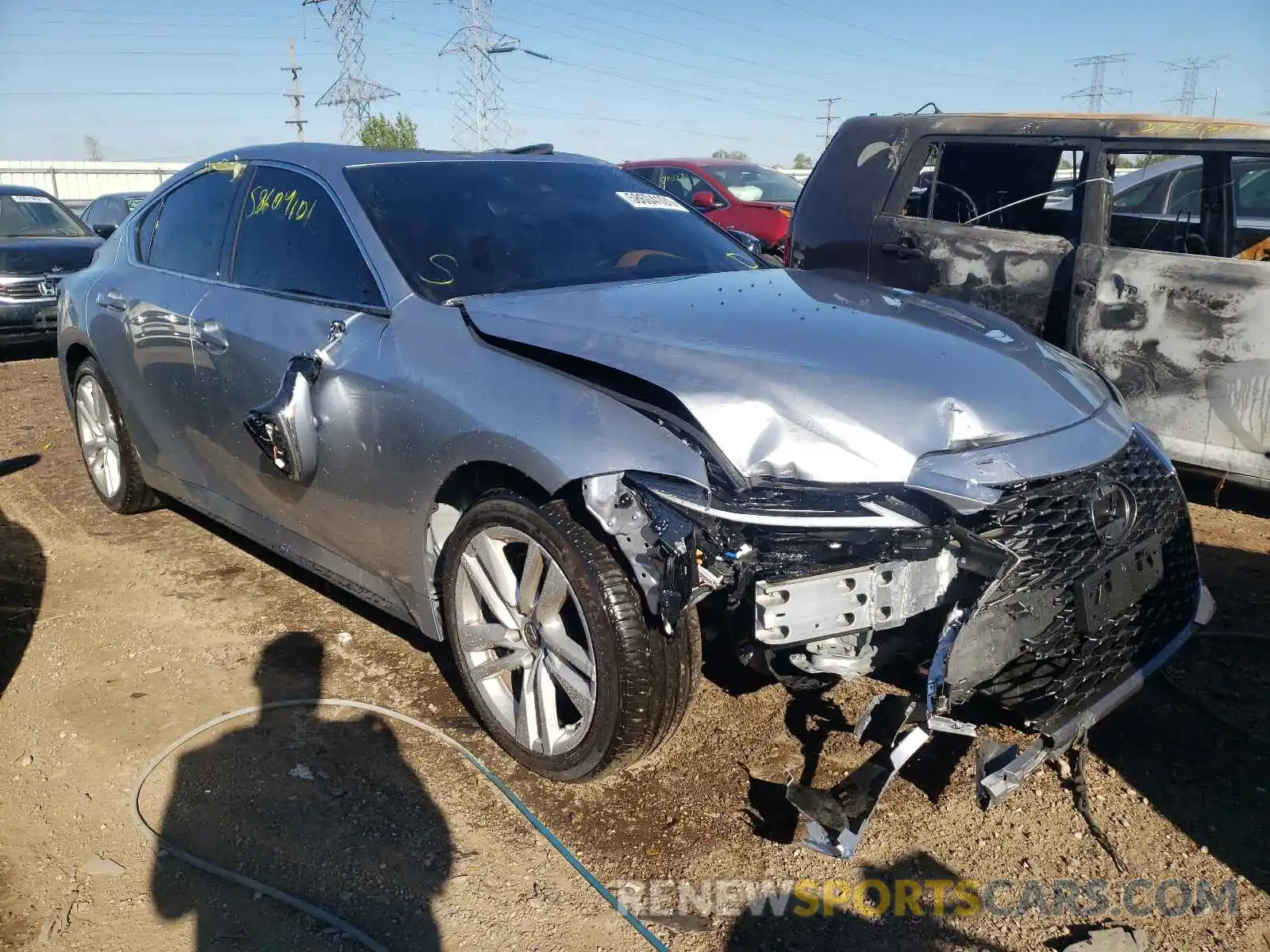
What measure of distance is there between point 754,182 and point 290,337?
432 inches

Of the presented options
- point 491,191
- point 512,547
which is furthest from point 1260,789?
point 491,191

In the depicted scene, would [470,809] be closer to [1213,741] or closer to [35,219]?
[1213,741]

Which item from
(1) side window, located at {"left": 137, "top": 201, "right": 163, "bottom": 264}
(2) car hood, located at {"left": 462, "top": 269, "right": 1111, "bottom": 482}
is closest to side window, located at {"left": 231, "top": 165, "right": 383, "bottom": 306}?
(2) car hood, located at {"left": 462, "top": 269, "right": 1111, "bottom": 482}

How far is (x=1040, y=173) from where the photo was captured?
527 cm

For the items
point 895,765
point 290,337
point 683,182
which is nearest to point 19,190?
point 683,182

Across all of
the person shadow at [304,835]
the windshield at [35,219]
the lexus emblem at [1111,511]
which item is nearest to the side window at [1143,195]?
the lexus emblem at [1111,511]

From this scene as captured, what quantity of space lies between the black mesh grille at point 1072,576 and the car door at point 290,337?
1860 mm

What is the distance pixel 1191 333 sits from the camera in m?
4.34

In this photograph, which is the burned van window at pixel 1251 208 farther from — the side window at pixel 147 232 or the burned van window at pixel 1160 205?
the side window at pixel 147 232

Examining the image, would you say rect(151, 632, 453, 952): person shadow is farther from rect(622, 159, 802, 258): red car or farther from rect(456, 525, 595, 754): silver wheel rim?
rect(622, 159, 802, 258): red car

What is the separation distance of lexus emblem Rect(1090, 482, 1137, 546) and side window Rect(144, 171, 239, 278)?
10.6ft

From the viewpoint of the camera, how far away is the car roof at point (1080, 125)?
441cm

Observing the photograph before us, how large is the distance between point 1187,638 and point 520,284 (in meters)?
2.26

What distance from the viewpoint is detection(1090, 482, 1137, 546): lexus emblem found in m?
2.52
